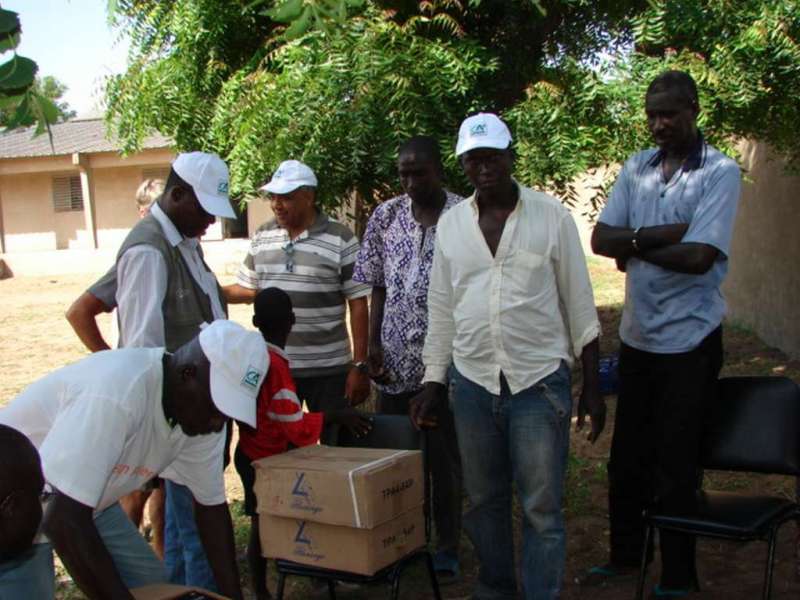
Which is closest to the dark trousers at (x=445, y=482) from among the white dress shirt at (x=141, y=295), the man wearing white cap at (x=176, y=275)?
the man wearing white cap at (x=176, y=275)

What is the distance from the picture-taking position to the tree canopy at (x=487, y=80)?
5.96 m

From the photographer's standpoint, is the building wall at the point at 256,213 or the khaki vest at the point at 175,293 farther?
the building wall at the point at 256,213

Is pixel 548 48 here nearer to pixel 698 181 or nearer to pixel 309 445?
pixel 698 181

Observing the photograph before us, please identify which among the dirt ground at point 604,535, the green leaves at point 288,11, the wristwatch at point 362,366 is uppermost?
the green leaves at point 288,11

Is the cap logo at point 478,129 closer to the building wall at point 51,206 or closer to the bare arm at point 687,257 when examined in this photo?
the bare arm at point 687,257

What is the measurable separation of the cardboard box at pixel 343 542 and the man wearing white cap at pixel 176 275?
0.38m

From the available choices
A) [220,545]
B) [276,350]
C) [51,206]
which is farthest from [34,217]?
[220,545]

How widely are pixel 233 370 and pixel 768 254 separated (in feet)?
28.4

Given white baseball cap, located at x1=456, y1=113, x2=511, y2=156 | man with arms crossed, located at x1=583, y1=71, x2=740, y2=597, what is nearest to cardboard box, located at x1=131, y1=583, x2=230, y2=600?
white baseball cap, located at x1=456, y1=113, x2=511, y2=156

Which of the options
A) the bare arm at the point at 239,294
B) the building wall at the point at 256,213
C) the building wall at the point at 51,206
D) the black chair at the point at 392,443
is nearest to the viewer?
the black chair at the point at 392,443

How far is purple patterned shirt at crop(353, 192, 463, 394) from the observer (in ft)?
14.0

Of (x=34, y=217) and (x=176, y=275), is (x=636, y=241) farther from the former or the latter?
(x=34, y=217)

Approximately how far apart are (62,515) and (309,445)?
1.46 meters

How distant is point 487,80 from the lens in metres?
6.61
